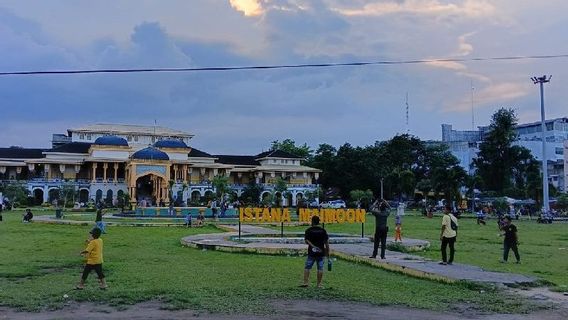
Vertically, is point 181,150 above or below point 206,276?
above

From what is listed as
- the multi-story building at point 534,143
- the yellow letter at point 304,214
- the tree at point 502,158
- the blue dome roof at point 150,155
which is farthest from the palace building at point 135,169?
the yellow letter at point 304,214

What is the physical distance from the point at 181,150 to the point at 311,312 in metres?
78.1

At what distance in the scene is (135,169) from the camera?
7800 cm

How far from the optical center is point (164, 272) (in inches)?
545

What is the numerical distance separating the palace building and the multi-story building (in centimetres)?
3102

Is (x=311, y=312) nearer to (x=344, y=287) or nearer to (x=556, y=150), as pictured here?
(x=344, y=287)

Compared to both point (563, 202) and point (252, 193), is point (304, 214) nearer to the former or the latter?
point (563, 202)

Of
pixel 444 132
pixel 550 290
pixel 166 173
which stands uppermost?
pixel 444 132

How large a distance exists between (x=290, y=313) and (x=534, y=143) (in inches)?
4066

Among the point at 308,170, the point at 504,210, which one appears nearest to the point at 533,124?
the point at 308,170

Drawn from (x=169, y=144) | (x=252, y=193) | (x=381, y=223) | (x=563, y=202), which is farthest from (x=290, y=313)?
(x=169, y=144)

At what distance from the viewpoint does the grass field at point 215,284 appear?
1012 centimetres

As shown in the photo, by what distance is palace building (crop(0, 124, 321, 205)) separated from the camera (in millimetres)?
79188

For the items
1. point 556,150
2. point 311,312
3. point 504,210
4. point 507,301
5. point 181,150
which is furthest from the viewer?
point 556,150
